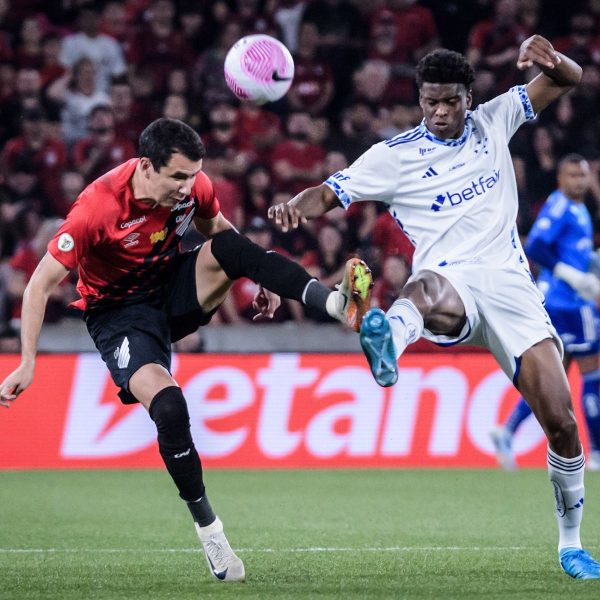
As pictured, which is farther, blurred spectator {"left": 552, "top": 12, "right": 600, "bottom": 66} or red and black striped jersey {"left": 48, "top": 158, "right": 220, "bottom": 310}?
blurred spectator {"left": 552, "top": 12, "right": 600, "bottom": 66}

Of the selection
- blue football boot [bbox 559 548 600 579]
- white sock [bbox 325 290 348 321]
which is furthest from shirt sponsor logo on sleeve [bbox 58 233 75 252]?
blue football boot [bbox 559 548 600 579]

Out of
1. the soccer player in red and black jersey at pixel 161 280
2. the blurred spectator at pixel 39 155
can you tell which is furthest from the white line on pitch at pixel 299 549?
the blurred spectator at pixel 39 155

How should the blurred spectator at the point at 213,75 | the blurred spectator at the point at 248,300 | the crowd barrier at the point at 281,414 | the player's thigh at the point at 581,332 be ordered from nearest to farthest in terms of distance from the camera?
the player's thigh at the point at 581,332 → the crowd barrier at the point at 281,414 → the blurred spectator at the point at 248,300 → the blurred spectator at the point at 213,75

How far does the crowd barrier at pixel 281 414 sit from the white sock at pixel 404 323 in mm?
5701

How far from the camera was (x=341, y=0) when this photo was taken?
14.3 metres

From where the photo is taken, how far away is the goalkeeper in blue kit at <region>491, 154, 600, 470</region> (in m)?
10.0

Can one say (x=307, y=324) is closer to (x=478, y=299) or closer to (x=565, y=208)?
(x=565, y=208)

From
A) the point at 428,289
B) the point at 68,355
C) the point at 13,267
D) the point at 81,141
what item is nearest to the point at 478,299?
the point at 428,289

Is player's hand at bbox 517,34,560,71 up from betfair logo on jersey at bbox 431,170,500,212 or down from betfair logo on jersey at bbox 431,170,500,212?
up

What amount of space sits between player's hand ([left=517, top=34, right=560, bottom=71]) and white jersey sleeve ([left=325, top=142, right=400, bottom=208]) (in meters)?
0.70

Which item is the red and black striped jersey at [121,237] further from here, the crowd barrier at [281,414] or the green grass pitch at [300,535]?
the crowd barrier at [281,414]

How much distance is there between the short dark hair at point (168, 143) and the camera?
5.11 m

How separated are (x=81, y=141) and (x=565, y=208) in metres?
5.27

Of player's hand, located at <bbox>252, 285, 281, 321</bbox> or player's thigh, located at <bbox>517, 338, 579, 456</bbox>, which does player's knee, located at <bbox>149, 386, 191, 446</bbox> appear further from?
player's thigh, located at <bbox>517, 338, 579, 456</bbox>
